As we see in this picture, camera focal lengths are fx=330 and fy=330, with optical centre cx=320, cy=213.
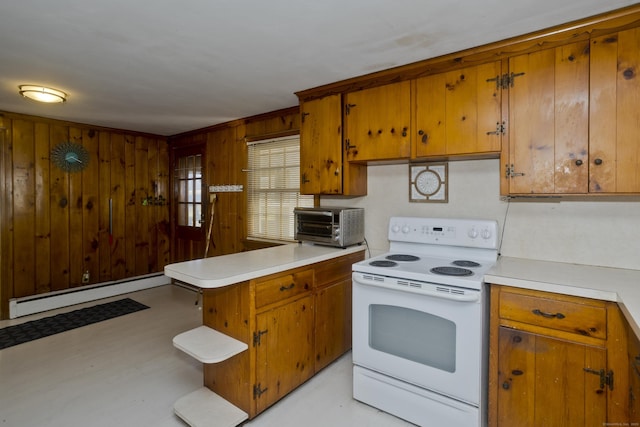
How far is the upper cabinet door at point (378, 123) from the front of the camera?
2.44 m

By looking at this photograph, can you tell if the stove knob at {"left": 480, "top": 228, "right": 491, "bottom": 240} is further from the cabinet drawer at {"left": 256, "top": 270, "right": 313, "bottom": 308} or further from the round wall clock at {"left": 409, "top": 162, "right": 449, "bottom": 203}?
the cabinet drawer at {"left": 256, "top": 270, "right": 313, "bottom": 308}

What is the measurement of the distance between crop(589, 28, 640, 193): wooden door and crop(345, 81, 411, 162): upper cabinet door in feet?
3.48

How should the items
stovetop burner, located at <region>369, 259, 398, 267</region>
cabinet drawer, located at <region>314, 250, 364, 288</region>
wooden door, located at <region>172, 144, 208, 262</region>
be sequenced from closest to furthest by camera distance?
stovetop burner, located at <region>369, 259, 398, 267</region> < cabinet drawer, located at <region>314, 250, 364, 288</region> < wooden door, located at <region>172, 144, 208, 262</region>

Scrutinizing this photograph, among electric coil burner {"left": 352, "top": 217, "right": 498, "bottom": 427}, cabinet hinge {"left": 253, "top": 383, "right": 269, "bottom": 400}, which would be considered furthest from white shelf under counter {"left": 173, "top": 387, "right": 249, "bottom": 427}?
electric coil burner {"left": 352, "top": 217, "right": 498, "bottom": 427}

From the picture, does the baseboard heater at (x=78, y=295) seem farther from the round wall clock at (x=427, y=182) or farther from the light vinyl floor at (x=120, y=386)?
the round wall clock at (x=427, y=182)

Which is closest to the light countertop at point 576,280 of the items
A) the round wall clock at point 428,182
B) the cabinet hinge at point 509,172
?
the cabinet hinge at point 509,172

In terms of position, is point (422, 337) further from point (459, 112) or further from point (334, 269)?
point (459, 112)

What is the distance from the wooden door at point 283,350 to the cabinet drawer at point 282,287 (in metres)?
0.07

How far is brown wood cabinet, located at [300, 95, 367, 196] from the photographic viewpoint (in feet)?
9.10

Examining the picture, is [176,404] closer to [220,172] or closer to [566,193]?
[566,193]

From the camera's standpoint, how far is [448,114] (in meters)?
2.25

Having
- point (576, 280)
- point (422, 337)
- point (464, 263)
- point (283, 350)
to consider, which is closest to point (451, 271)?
point (464, 263)

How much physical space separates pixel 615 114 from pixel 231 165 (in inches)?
145

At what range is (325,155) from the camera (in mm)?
2857
